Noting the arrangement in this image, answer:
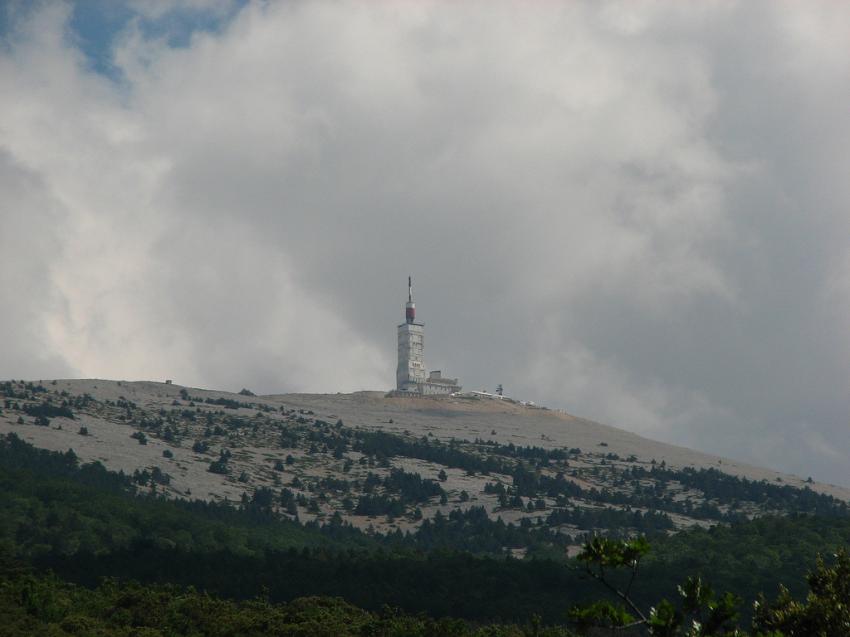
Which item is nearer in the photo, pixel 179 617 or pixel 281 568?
pixel 179 617

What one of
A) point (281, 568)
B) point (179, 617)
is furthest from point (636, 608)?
point (281, 568)

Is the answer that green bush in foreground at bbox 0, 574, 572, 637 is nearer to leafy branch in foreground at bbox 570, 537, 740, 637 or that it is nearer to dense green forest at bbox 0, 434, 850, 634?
dense green forest at bbox 0, 434, 850, 634

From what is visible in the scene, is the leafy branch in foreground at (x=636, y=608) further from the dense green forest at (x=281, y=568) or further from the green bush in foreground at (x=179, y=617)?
the dense green forest at (x=281, y=568)

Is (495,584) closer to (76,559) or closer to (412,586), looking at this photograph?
(412,586)

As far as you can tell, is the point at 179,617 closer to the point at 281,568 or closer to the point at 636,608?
the point at 281,568

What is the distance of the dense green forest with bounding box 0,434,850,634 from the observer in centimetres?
12644

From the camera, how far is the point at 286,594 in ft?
452

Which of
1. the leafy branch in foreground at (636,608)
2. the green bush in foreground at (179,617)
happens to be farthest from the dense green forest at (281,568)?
the leafy branch in foreground at (636,608)

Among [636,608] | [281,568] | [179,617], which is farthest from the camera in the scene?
[281,568]

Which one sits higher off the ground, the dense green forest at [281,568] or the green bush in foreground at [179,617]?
the dense green forest at [281,568]


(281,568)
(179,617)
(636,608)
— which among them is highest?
(636,608)

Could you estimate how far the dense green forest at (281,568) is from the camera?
415 feet

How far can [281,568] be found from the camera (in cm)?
15062

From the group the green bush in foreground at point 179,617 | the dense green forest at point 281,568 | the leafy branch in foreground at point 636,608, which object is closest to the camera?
the leafy branch in foreground at point 636,608
